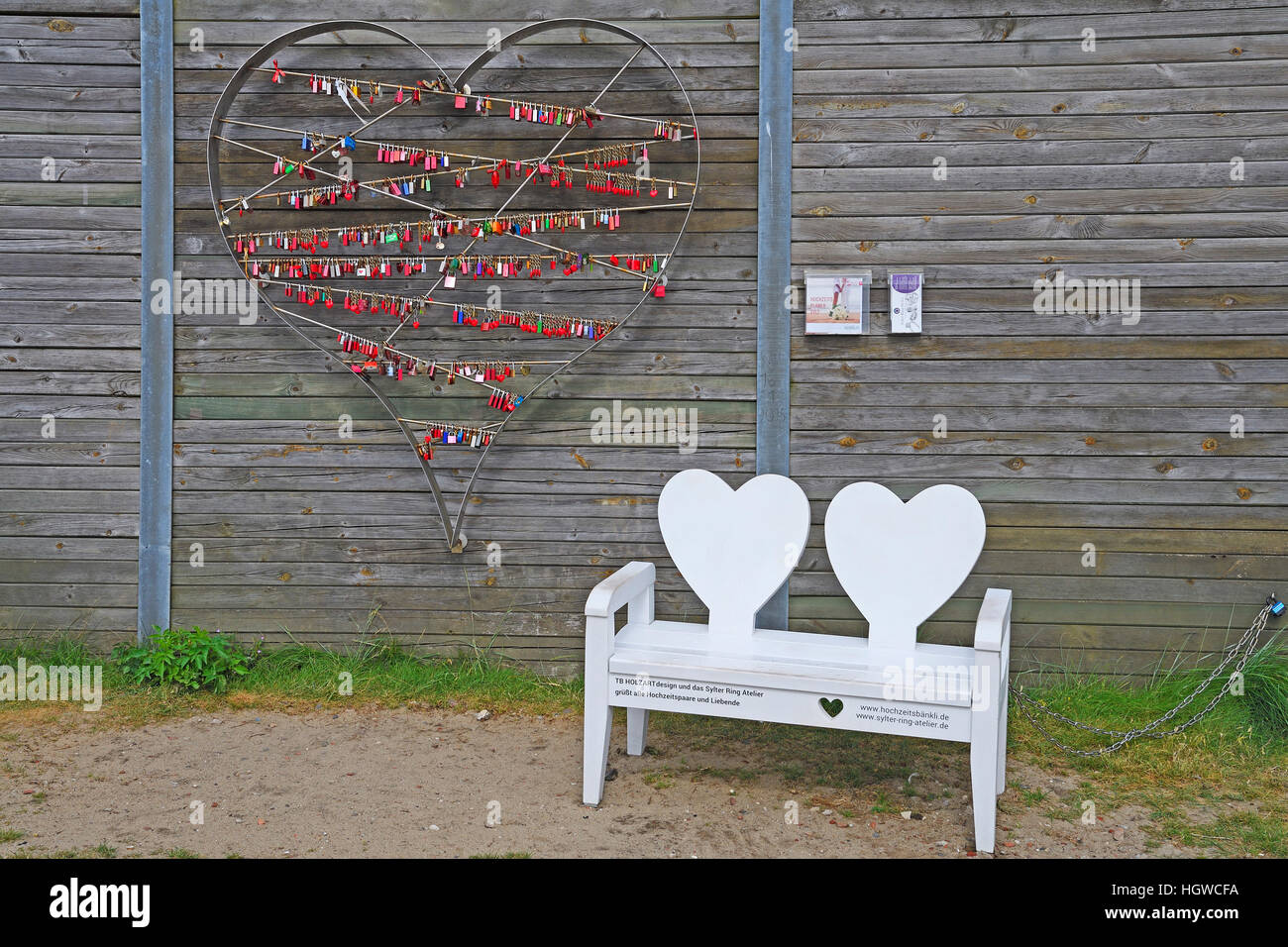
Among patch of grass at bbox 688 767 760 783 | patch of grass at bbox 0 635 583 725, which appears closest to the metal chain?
patch of grass at bbox 688 767 760 783

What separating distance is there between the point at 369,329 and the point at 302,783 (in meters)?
1.96

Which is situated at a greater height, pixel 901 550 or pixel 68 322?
pixel 68 322

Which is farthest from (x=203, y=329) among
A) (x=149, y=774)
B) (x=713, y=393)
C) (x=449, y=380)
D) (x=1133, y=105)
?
(x=1133, y=105)

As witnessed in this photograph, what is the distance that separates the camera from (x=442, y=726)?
400 centimetres

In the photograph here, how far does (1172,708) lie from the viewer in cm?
394

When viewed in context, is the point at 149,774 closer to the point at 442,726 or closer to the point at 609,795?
the point at 442,726

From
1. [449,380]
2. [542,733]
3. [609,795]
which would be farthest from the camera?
[449,380]

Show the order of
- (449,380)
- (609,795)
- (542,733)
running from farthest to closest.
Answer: (449,380), (542,733), (609,795)

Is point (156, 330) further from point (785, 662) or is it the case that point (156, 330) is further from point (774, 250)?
point (785, 662)

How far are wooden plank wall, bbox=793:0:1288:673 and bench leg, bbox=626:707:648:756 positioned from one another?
1.21m

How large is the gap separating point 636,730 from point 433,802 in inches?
30.9

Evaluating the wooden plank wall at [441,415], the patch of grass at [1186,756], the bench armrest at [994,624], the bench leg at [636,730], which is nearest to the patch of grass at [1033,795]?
the patch of grass at [1186,756]

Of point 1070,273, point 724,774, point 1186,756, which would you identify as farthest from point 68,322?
point 1186,756

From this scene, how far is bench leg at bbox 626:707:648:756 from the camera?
3670mm
